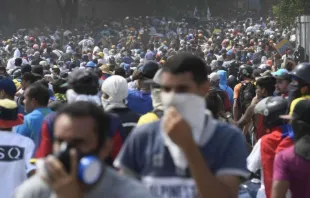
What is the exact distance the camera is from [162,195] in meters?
3.60

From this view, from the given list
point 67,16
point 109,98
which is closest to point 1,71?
point 109,98

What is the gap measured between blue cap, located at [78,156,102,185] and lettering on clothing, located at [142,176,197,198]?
75 centimetres

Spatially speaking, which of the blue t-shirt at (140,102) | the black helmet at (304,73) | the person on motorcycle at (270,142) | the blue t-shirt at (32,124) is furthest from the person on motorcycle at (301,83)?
the blue t-shirt at (140,102)

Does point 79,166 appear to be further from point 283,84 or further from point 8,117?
point 283,84

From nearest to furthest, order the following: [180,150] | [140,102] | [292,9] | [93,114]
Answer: [93,114] → [180,150] → [140,102] → [292,9]

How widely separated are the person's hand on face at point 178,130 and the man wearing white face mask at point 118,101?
2948 mm

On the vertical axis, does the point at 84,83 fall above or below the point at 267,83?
above

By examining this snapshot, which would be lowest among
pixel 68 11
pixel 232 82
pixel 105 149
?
pixel 68 11

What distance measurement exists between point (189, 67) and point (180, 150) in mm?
395

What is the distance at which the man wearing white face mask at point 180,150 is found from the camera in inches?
139

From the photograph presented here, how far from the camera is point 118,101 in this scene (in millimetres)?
6586

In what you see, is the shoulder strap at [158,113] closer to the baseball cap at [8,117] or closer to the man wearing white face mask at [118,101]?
the man wearing white face mask at [118,101]

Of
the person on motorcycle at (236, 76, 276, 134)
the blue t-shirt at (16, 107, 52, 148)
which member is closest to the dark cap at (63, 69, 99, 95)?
the blue t-shirt at (16, 107, 52, 148)

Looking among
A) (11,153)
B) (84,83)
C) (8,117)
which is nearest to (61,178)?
(84,83)
